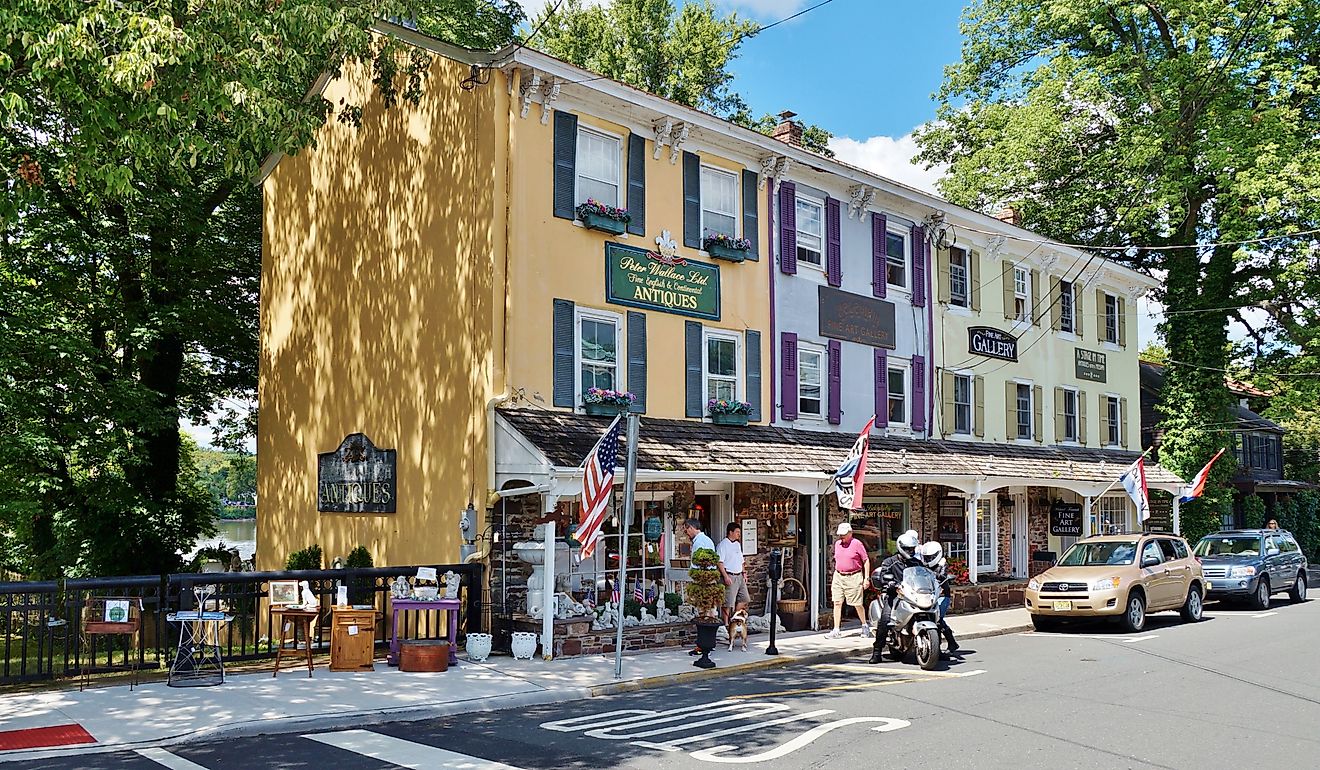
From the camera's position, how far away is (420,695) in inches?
463

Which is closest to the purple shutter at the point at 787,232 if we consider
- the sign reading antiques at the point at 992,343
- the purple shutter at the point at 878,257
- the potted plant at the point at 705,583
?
the purple shutter at the point at 878,257

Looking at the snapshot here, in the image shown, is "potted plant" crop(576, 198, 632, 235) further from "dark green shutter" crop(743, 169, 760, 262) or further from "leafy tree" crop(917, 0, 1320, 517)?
"leafy tree" crop(917, 0, 1320, 517)

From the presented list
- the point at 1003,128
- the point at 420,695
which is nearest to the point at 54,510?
the point at 420,695

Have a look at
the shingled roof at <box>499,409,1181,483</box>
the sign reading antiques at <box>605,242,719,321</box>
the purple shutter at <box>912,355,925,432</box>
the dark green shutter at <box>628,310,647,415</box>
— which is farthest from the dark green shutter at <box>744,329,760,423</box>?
the purple shutter at <box>912,355,925,432</box>

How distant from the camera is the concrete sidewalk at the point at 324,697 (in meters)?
9.98

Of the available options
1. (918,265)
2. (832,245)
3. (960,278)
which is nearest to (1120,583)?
(832,245)

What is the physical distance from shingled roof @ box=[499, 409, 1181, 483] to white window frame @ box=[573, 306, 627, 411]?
0.64 m

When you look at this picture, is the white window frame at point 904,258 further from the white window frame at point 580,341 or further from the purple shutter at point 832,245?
the white window frame at point 580,341

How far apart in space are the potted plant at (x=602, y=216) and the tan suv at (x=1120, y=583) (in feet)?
31.5

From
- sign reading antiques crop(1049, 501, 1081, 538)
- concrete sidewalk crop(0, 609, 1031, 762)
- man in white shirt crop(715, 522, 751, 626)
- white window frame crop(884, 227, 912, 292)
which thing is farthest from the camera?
sign reading antiques crop(1049, 501, 1081, 538)

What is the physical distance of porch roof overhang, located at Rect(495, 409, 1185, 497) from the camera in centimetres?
1532

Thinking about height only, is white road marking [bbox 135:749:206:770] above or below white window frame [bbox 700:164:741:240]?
below

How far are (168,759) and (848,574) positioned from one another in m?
10.5

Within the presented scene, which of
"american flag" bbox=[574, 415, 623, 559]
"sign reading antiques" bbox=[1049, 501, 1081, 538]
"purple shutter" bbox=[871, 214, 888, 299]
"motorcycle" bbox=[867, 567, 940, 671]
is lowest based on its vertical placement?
"motorcycle" bbox=[867, 567, 940, 671]
